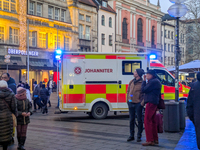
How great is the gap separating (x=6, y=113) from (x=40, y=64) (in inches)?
1239

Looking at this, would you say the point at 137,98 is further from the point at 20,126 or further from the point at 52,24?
the point at 52,24

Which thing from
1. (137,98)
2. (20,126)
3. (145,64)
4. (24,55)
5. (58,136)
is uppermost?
(24,55)

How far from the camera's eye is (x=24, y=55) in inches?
1409

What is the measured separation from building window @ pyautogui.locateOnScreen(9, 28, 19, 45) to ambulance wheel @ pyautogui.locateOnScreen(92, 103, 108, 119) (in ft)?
79.1

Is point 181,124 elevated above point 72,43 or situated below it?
below

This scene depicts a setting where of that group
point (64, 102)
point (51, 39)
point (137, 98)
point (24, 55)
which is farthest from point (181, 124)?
point (51, 39)

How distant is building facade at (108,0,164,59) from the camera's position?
177 ft

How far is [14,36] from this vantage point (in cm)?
3519

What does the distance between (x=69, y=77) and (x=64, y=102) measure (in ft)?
3.60

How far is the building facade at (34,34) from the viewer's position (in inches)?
1345

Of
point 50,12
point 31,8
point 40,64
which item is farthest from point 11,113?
point 50,12

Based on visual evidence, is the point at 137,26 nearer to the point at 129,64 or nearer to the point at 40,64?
the point at 40,64

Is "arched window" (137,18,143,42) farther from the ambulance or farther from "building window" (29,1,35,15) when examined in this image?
the ambulance

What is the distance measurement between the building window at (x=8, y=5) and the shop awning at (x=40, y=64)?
20.5 ft
